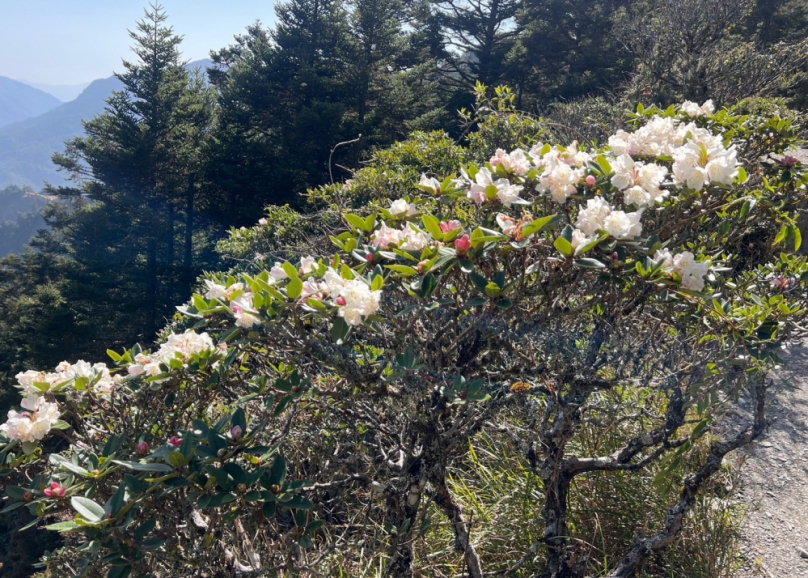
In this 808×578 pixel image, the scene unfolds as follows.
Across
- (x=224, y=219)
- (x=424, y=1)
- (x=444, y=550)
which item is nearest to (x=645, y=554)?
(x=444, y=550)

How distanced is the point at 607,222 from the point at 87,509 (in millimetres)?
1293

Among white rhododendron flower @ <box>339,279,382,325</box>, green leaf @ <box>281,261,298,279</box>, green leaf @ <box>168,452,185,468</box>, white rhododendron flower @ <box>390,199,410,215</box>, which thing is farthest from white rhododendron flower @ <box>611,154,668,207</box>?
green leaf @ <box>168,452,185,468</box>

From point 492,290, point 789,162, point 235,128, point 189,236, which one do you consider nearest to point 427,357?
point 492,290

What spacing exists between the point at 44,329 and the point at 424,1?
55.9 feet

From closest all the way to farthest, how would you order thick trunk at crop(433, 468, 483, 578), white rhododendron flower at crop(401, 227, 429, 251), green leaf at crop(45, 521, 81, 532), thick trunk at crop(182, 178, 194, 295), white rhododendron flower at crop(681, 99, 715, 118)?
green leaf at crop(45, 521, 81, 532), white rhododendron flower at crop(401, 227, 429, 251), thick trunk at crop(433, 468, 483, 578), white rhododendron flower at crop(681, 99, 715, 118), thick trunk at crop(182, 178, 194, 295)

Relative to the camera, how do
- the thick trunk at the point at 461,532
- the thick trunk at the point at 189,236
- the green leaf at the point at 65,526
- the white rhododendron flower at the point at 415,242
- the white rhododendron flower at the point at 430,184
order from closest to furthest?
the green leaf at the point at 65,526 < the white rhododendron flower at the point at 415,242 < the white rhododendron flower at the point at 430,184 < the thick trunk at the point at 461,532 < the thick trunk at the point at 189,236

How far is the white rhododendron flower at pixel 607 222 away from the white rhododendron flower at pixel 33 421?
1.43 m

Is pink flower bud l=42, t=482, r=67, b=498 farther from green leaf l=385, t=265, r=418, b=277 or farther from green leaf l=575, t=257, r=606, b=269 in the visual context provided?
green leaf l=575, t=257, r=606, b=269

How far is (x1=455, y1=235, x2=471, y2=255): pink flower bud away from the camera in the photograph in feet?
3.81

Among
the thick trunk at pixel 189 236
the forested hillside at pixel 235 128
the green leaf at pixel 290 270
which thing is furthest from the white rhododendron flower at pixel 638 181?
the thick trunk at pixel 189 236

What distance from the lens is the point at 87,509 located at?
1.07m

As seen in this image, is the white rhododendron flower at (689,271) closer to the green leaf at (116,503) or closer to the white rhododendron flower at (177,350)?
the white rhododendron flower at (177,350)

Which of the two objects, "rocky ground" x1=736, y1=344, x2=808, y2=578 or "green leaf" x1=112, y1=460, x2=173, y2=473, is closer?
"green leaf" x1=112, y1=460, x2=173, y2=473

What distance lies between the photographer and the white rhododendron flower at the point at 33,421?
4.24 feet
